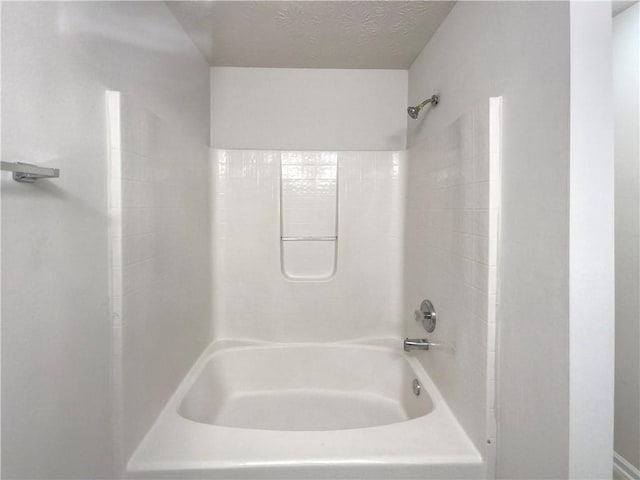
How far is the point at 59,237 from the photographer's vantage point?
82 cm

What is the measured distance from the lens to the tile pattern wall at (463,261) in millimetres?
1129

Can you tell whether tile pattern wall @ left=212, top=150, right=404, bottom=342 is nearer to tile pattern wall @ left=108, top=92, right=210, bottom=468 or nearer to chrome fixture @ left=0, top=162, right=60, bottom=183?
tile pattern wall @ left=108, top=92, right=210, bottom=468

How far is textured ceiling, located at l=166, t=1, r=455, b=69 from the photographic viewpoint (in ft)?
5.12

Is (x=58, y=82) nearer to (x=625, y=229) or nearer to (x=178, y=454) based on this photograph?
(x=178, y=454)

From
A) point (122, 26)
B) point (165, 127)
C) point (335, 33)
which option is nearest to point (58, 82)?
point (122, 26)

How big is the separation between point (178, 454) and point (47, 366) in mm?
593

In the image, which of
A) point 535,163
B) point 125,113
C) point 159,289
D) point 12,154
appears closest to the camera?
point 12,154

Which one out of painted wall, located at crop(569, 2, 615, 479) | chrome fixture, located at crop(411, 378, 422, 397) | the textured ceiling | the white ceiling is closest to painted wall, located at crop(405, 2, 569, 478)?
painted wall, located at crop(569, 2, 615, 479)

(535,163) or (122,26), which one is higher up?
(122,26)

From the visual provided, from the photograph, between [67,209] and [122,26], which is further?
[122,26]

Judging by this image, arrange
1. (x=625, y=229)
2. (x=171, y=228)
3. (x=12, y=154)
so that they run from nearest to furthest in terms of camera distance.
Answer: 1. (x=12, y=154)
2. (x=171, y=228)
3. (x=625, y=229)

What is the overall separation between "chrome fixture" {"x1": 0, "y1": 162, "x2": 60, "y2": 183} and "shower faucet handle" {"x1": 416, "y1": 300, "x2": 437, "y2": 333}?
1519 millimetres

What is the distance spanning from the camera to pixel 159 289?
1346 millimetres

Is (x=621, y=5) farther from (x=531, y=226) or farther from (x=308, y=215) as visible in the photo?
(x=308, y=215)
